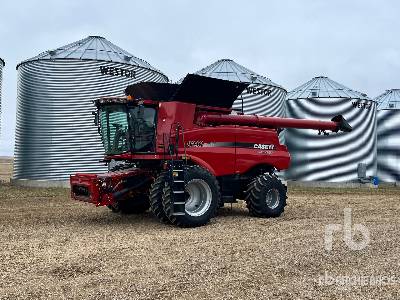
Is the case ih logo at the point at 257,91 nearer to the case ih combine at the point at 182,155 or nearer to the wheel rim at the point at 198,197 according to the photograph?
the case ih combine at the point at 182,155

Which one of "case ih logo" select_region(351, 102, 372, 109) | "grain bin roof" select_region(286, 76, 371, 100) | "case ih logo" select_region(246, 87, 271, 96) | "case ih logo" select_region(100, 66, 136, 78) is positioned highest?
"grain bin roof" select_region(286, 76, 371, 100)

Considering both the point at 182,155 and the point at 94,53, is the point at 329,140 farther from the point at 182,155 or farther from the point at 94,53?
the point at 182,155

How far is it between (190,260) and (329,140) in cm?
2467

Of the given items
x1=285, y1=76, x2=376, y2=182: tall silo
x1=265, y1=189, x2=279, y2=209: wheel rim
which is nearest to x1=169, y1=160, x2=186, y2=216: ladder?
x1=265, y1=189, x2=279, y2=209: wheel rim

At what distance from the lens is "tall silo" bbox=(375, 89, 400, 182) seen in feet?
112

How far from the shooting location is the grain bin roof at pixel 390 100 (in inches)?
1400

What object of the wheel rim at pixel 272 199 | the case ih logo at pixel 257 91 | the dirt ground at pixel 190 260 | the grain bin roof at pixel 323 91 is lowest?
the dirt ground at pixel 190 260

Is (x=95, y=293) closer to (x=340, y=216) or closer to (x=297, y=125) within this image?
(x=340, y=216)

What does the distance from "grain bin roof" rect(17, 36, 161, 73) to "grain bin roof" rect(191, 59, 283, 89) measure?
14.9ft

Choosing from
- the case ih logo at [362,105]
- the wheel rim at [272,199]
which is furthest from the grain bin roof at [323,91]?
the wheel rim at [272,199]

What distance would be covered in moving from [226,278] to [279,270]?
887 millimetres

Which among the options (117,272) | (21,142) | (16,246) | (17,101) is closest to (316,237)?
(117,272)

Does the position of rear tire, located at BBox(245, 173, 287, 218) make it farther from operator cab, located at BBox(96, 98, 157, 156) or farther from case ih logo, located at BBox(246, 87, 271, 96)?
case ih logo, located at BBox(246, 87, 271, 96)

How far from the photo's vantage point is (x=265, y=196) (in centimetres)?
1191
